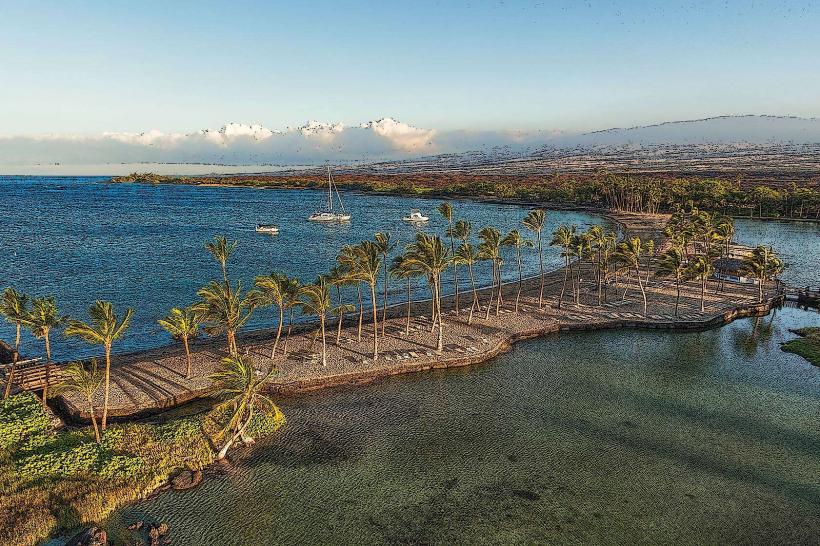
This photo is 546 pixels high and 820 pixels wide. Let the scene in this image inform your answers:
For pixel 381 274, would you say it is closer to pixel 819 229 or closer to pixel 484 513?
pixel 484 513

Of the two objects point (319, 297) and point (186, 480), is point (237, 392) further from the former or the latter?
point (319, 297)

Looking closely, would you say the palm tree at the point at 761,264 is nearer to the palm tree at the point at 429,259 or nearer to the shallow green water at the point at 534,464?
the shallow green water at the point at 534,464

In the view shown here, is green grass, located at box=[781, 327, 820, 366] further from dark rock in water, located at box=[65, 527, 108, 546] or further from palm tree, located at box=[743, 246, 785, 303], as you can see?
dark rock in water, located at box=[65, 527, 108, 546]

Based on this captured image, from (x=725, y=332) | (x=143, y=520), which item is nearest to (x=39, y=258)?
(x=143, y=520)

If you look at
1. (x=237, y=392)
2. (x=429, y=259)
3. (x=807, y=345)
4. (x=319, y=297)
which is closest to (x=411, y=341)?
(x=429, y=259)

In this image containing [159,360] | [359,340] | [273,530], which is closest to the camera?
[273,530]

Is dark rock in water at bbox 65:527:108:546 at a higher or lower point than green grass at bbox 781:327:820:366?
higher

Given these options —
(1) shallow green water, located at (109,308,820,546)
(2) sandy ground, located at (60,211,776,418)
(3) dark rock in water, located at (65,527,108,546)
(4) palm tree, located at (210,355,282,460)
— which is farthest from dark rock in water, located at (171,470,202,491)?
(2) sandy ground, located at (60,211,776,418)
